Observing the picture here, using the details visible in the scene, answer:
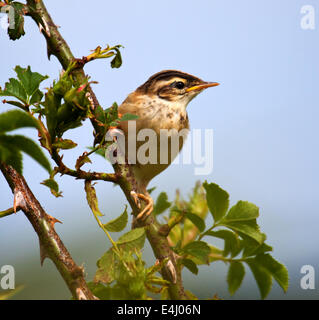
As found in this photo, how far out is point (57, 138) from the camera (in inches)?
36.3

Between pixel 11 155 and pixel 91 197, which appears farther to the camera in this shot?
pixel 91 197

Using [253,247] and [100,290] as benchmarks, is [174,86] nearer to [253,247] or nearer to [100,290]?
[253,247]

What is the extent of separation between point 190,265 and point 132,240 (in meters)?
0.21

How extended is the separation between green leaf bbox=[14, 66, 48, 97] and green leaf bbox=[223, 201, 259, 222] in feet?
1.96

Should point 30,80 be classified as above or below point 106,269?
above

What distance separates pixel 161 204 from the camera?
55.7 inches

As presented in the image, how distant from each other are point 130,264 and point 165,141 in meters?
1.31

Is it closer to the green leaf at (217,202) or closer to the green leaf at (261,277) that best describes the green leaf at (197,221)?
the green leaf at (217,202)

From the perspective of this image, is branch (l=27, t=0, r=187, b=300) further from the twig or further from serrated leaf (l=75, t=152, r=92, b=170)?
the twig

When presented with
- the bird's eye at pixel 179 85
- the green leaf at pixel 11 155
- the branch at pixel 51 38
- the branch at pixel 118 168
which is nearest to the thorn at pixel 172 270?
the branch at pixel 118 168

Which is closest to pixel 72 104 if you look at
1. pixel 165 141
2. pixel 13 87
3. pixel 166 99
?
pixel 13 87

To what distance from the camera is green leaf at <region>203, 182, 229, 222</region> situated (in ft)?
3.99

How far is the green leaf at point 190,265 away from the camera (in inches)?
45.4

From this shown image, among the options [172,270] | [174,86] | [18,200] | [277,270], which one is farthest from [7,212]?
[174,86]
